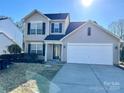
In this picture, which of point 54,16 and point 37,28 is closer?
point 37,28

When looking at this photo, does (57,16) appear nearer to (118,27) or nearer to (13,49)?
(13,49)

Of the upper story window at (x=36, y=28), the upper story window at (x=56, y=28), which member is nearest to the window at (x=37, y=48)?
the upper story window at (x=36, y=28)

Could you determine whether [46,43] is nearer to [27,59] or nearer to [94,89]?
[27,59]

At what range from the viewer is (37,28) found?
1131 inches

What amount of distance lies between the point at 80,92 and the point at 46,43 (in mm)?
17939

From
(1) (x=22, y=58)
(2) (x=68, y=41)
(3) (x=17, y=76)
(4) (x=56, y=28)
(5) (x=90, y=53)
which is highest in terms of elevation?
(4) (x=56, y=28)

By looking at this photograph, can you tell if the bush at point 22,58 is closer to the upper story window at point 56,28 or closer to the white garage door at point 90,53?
the white garage door at point 90,53

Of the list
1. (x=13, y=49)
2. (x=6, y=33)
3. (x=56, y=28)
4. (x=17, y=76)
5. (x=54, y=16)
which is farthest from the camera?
(x=6, y=33)

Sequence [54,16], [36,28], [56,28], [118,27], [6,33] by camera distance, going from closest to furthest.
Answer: [56,28] → [36,28] → [54,16] → [6,33] → [118,27]

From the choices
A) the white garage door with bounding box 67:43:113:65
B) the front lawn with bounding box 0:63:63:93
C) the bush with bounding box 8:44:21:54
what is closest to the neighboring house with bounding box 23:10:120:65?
the white garage door with bounding box 67:43:113:65

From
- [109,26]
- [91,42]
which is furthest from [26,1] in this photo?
[109,26]

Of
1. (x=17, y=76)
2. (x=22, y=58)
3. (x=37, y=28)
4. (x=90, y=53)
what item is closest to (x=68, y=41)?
(x=90, y=53)

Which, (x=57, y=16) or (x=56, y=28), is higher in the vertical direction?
(x=57, y=16)

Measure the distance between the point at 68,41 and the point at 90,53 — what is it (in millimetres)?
3087
